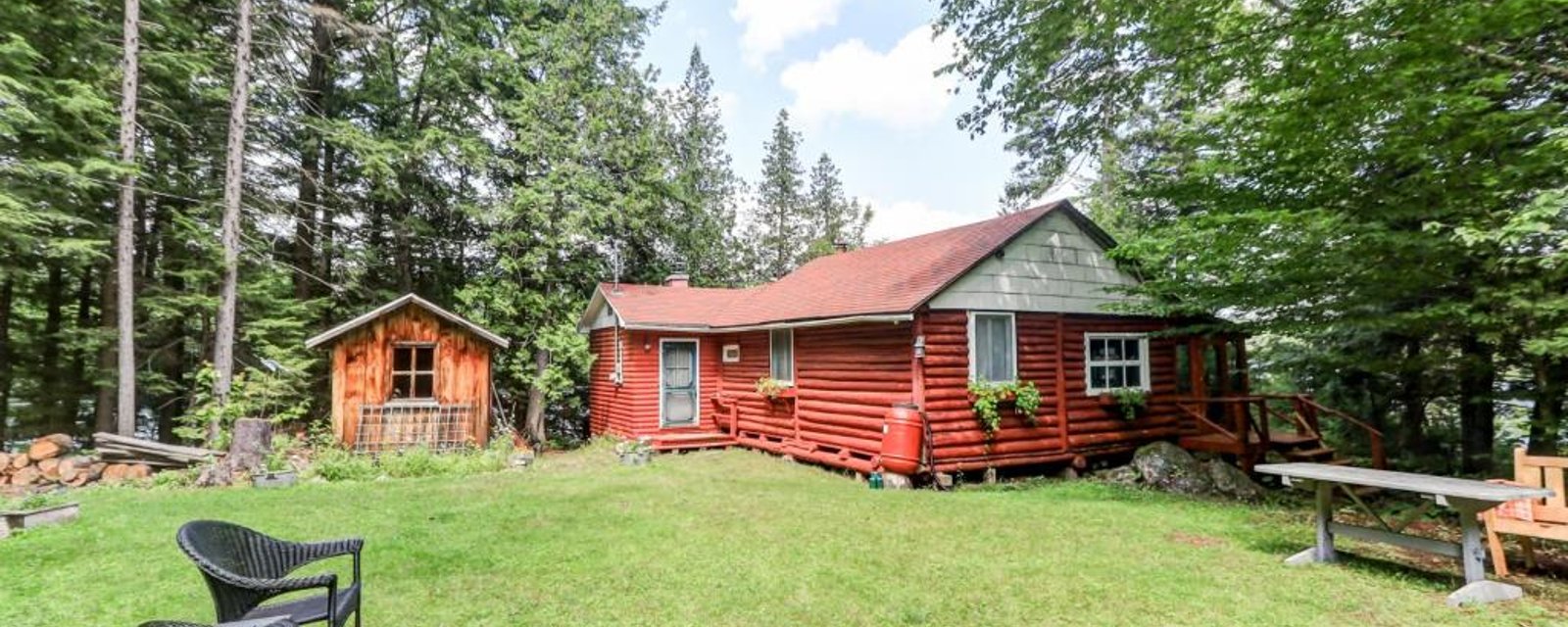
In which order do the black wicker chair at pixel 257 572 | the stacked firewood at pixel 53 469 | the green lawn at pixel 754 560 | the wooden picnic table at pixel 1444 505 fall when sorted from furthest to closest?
the stacked firewood at pixel 53 469 → the green lawn at pixel 754 560 → the wooden picnic table at pixel 1444 505 → the black wicker chair at pixel 257 572

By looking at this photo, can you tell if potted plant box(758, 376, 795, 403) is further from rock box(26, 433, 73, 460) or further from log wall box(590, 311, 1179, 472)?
rock box(26, 433, 73, 460)

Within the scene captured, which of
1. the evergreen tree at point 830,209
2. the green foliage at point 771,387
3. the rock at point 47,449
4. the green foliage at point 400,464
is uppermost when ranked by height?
the evergreen tree at point 830,209

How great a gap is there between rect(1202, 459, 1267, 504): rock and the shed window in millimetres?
13210

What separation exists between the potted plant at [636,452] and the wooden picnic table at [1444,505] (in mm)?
9124

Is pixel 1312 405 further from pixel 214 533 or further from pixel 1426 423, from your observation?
pixel 214 533

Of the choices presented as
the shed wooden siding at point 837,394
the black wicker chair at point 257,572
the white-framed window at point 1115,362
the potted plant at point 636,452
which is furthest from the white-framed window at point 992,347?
the black wicker chair at point 257,572

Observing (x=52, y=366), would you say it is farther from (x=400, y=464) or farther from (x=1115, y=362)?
(x=1115, y=362)

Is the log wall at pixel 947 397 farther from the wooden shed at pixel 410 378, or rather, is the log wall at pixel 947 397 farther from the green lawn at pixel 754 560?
the wooden shed at pixel 410 378

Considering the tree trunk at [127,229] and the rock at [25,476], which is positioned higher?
the tree trunk at [127,229]

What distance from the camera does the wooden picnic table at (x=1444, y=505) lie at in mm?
4277

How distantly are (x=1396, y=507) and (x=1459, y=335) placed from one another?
2.41 meters

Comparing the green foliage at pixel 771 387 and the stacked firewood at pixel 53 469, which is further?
the green foliage at pixel 771 387

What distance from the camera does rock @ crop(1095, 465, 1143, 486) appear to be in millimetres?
9500

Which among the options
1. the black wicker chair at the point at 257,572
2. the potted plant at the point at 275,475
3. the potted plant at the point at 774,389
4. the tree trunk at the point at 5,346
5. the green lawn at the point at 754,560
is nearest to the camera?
the black wicker chair at the point at 257,572
